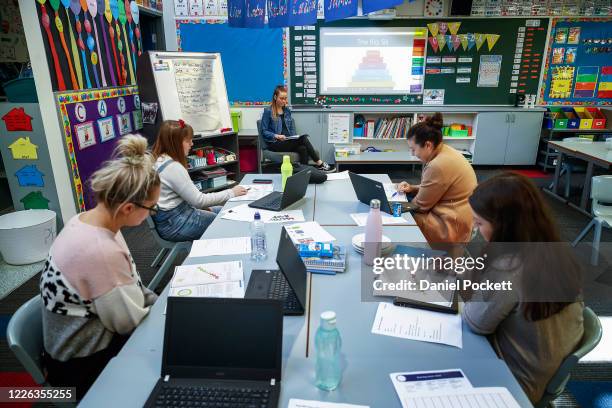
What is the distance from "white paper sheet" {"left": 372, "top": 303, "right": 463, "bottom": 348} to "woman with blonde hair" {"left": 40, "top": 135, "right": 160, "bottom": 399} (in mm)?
815

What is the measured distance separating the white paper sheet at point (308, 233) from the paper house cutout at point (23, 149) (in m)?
2.43

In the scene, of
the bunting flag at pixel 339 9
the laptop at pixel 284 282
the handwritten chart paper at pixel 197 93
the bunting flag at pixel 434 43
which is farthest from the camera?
the bunting flag at pixel 434 43

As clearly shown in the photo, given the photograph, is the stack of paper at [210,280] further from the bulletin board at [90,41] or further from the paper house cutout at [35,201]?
the bulletin board at [90,41]

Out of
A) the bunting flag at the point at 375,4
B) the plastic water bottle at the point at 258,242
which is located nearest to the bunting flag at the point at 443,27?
the bunting flag at the point at 375,4

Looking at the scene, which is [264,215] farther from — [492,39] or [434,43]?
[492,39]

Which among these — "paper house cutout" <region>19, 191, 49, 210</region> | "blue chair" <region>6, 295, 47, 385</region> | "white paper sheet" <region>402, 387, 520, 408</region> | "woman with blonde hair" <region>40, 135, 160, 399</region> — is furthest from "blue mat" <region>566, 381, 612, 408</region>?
"paper house cutout" <region>19, 191, 49, 210</region>

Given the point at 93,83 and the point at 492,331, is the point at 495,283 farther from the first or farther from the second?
the point at 93,83

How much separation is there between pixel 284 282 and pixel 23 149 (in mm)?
2852

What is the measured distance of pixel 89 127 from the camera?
3.57 metres

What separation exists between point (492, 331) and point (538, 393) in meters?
0.24

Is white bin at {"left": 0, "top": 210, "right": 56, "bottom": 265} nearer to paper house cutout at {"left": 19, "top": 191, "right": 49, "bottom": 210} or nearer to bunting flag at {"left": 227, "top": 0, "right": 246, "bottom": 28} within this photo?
paper house cutout at {"left": 19, "top": 191, "right": 49, "bottom": 210}

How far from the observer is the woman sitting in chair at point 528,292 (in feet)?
3.90

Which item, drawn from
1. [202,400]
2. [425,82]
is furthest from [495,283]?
[425,82]

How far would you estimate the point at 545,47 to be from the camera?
555 centimetres
